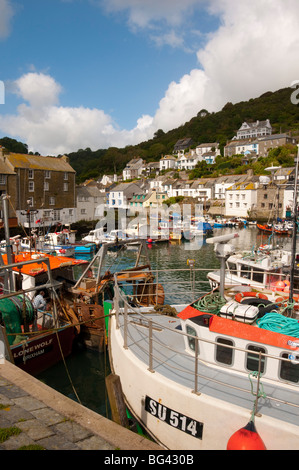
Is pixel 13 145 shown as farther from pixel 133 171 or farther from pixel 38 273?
pixel 38 273

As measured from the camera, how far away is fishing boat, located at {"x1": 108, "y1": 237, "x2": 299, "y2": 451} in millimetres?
5203

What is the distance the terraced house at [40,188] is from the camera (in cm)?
4841

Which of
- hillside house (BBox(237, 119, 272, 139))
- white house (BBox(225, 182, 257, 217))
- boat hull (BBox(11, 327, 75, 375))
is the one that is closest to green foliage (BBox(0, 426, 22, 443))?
boat hull (BBox(11, 327, 75, 375))

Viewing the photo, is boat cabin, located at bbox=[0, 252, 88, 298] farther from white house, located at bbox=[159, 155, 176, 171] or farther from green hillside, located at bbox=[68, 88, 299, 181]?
green hillside, located at bbox=[68, 88, 299, 181]

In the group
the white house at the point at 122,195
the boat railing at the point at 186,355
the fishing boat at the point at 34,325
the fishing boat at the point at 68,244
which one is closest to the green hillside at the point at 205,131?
the white house at the point at 122,195

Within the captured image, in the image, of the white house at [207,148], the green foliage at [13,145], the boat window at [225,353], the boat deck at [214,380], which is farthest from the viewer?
the white house at [207,148]

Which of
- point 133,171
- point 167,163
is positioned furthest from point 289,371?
point 133,171

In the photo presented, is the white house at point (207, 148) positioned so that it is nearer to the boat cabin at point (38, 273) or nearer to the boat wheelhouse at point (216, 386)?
the boat cabin at point (38, 273)

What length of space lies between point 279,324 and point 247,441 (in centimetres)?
252

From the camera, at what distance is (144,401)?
677 centimetres

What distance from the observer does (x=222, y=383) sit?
17.7ft

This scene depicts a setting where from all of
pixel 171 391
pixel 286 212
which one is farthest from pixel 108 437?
pixel 286 212

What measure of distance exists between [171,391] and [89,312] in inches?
345

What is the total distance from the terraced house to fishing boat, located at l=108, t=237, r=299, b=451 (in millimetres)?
41814
